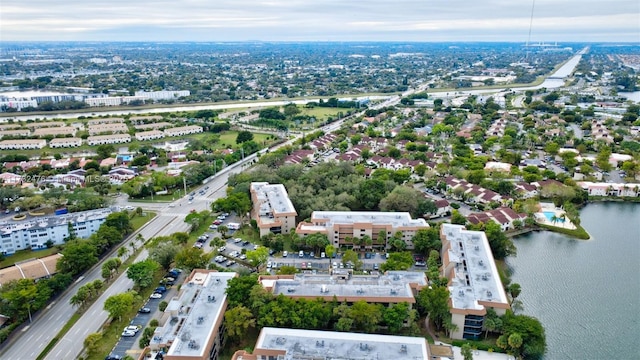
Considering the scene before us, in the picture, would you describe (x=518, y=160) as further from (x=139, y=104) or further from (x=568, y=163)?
(x=139, y=104)

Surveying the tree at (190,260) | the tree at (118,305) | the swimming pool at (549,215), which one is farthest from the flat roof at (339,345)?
the swimming pool at (549,215)

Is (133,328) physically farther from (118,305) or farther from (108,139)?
(108,139)

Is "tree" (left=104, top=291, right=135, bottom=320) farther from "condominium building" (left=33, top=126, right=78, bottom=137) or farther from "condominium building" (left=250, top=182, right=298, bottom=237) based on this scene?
"condominium building" (left=33, top=126, right=78, bottom=137)

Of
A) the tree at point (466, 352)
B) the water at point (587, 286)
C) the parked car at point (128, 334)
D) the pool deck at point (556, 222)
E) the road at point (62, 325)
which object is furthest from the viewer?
the pool deck at point (556, 222)

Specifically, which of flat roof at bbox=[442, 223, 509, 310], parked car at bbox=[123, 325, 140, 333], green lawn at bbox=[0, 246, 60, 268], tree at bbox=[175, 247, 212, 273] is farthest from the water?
green lawn at bbox=[0, 246, 60, 268]

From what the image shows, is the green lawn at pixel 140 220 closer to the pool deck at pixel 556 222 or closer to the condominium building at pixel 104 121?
the pool deck at pixel 556 222

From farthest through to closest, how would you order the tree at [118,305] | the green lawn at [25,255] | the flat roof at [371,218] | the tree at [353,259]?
1. the flat roof at [371,218]
2. the green lawn at [25,255]
3. the tree at [353,259]
4. the tree at [118,305]

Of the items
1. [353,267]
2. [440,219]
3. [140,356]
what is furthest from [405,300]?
[440,219]
